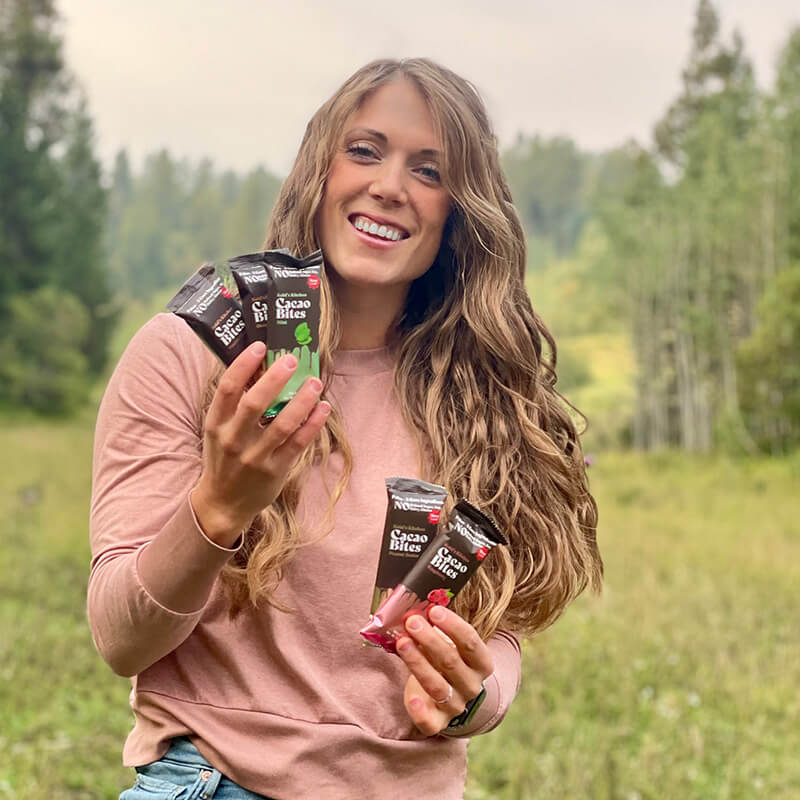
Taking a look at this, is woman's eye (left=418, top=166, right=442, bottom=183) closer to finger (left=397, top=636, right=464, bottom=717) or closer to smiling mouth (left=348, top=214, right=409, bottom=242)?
smiling mouth (left=348, top=214, right=409, bottom=242)

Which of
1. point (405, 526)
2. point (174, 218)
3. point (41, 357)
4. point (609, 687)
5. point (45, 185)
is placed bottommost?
point (174, 218)

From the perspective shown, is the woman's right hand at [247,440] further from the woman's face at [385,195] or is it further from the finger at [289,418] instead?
the woman's face at [385,195]

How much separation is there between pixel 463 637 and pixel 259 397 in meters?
0.52

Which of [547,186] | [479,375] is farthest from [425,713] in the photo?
[547,186]

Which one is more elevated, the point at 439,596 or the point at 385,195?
the point at 385,195

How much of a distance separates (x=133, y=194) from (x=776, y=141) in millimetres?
57396

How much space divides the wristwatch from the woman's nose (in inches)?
35.6

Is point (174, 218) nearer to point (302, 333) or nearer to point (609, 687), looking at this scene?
point (609, 687)

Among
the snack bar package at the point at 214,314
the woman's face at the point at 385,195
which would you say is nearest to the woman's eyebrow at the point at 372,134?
the woman's face at the point at 385,195

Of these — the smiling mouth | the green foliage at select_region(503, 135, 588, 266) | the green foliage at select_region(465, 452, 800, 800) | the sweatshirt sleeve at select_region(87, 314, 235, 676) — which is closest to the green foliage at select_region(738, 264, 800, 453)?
the green foliage at select_region(465, 452, 800, 800)

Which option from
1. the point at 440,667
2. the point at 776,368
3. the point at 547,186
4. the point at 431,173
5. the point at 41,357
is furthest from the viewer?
the point at 547,186

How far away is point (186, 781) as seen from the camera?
1734 mm

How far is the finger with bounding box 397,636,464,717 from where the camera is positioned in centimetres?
166

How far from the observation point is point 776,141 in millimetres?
23344
